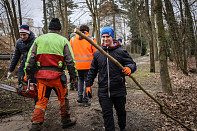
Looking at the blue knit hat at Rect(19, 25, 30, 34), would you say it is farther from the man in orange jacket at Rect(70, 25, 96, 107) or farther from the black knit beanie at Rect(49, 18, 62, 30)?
the man in orange jacket at Rect(70, 25, 96, 107)

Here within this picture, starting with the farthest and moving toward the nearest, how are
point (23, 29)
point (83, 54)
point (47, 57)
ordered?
point (83, 54) < point (23, 29) < point (47, 57)

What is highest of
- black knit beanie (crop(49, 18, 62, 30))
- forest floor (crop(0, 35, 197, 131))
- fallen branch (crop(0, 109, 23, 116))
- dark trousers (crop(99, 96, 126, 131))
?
black knit beanie (crop(49, 18, 62, 30))

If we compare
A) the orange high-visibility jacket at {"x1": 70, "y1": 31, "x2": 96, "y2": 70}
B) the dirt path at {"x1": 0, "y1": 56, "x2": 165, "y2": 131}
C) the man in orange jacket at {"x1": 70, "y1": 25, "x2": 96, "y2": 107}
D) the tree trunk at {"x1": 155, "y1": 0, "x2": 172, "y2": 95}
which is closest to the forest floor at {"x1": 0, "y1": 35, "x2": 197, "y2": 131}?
the dirt path at {"x1": 0, "y1": 56, "x2": 165, "y2": 131}

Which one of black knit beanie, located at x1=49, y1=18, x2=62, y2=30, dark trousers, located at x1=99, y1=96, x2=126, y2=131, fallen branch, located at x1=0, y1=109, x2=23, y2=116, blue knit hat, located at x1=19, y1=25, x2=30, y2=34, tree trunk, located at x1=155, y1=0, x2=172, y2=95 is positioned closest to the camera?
dark trousers, located at x1=99, y1=96, x2=126, y2=131

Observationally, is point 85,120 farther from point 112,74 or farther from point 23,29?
point 23,29

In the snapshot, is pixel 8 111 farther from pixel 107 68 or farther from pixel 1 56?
pixel 1 56

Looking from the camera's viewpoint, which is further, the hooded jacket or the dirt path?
the dirt path

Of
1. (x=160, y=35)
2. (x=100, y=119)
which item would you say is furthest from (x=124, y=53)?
(x=160, y=35)

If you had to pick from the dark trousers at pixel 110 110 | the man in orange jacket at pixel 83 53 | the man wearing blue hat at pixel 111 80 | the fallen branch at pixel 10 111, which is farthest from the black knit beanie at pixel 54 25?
the fallen branch at pixel 10 111

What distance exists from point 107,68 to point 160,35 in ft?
11.5

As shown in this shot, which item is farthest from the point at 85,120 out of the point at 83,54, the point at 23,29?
the point at 23,29

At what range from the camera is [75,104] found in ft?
15.5

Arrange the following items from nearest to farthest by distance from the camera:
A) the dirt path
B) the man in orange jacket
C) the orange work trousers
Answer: the orange work trousers, the dirt path, the man in orange jacket

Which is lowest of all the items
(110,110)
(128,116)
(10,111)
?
(128,116)
